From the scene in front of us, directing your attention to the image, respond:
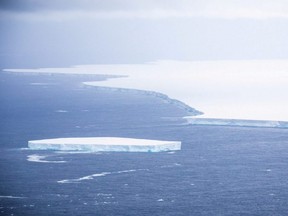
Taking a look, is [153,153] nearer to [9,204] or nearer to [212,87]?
[9,204]

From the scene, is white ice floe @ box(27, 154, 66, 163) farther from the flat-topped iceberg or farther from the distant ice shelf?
the distant ice shelf

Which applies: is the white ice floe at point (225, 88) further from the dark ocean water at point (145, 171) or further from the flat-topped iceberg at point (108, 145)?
the flat-topped iceberg at point (108, 145)

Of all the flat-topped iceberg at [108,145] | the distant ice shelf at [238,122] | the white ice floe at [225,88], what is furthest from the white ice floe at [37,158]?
the white ice floe at [225,88]

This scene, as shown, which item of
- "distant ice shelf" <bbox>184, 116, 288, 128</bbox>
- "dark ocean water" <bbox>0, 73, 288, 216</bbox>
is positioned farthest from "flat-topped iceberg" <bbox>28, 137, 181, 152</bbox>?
"distant ice shelf" <bbox>184, 116, 288, 128</bbox>

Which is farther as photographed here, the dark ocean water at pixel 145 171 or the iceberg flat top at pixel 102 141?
the iceberg flat top at pixel 102 141

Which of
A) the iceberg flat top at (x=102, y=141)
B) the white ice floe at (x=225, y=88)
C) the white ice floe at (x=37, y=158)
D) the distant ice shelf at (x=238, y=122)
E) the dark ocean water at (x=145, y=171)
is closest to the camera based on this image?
the dark ocean water at (x=145, y=171)

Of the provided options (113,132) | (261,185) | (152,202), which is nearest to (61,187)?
(152,202)

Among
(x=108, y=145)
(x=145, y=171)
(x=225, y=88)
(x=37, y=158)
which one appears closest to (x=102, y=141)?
(x=108, y=145)
